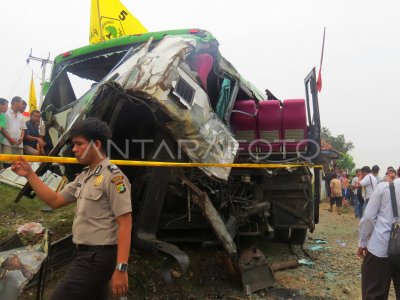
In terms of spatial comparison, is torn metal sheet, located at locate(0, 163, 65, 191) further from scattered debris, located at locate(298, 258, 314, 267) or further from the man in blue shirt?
scattered debris, located at locate(298, 258, 314, 267)

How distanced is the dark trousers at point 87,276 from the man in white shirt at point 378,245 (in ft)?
7.21

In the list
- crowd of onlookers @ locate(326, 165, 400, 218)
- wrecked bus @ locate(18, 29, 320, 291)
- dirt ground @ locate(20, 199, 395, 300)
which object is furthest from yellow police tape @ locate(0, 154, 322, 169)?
crowd of onlookers @ locate(326, 165, 400, 218)

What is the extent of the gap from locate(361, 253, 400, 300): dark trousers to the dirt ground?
1047mm

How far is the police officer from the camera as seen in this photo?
199 centimetres

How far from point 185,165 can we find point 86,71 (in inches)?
88.3

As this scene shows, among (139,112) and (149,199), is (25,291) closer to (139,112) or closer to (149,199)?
(149,199)

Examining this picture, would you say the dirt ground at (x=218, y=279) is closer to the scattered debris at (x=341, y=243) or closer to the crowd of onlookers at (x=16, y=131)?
the scattered debris at (x=341, y=243)

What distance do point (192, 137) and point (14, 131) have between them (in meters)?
4.09

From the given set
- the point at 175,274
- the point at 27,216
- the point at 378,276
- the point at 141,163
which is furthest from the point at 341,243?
the point at 27,216

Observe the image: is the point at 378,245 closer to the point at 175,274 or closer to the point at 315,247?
the point at 175,274

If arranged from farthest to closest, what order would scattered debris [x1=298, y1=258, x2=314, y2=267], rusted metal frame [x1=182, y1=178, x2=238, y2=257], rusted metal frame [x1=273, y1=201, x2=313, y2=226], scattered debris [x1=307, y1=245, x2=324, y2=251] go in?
1. scattered debris [x1=307, y1=245, x2=324, y2=251]
2. scattered debris [x1=298, y1=258, x2=314, y2=267]
3. rusted metal frame [x1=273, y1=201, x2=313, y2=226]
4. rusted metal frame [x1=182, y1=178, x2=238, y2=257]

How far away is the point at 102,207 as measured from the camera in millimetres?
2107

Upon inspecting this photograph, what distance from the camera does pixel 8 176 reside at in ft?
23.9

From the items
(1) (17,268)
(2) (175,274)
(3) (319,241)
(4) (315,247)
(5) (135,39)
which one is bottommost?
(3) (319,241)
